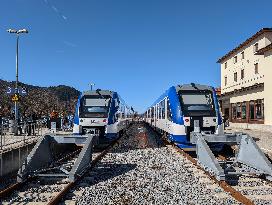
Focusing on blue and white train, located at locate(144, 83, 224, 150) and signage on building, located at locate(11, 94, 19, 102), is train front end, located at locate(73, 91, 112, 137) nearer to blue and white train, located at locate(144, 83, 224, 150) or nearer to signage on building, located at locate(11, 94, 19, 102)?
blue and white train, located at locate(144, 83, 224, 150)

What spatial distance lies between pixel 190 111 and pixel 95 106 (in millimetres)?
4709

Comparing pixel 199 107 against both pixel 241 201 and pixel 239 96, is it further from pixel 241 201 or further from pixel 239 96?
pixel 239 96

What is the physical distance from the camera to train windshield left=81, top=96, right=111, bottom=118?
17.0 m

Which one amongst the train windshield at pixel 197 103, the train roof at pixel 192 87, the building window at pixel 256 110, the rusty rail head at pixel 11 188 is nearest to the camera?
the rusty rail head at pixel 11 188

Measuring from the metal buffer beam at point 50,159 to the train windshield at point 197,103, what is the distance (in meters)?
5.10

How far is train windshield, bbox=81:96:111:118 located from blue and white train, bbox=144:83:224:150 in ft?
10.4

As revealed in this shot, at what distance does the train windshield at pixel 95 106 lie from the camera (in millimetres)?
16969

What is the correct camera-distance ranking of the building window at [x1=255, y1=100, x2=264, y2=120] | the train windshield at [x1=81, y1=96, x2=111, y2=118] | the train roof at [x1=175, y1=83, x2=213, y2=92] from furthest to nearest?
Answer: 1. the building window at [x1=255, y1=100, x2=264, y2=120]
2. the train windshield at [x1=81, y1=96, x2=111, y2=118]
3. the train roof at [x1=175, y1=83, x2=213, y2=92]

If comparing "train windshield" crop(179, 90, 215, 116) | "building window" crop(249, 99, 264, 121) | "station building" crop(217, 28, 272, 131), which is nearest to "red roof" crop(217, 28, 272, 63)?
"station building" crop(217, 28, 272, 131)

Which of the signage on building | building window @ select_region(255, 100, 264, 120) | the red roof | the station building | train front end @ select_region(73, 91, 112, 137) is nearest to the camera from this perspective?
train front end @ select_region(73, 91, 112, 137)

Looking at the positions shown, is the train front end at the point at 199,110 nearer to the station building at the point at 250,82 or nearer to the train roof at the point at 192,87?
the train roof at the point at 192,87

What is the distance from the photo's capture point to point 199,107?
15.5 meters

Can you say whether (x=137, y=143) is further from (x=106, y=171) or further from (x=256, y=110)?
(x=256, y=110)

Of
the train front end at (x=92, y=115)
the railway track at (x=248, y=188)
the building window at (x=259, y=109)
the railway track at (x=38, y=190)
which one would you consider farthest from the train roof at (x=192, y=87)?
the building window at (x=259, y=109)
